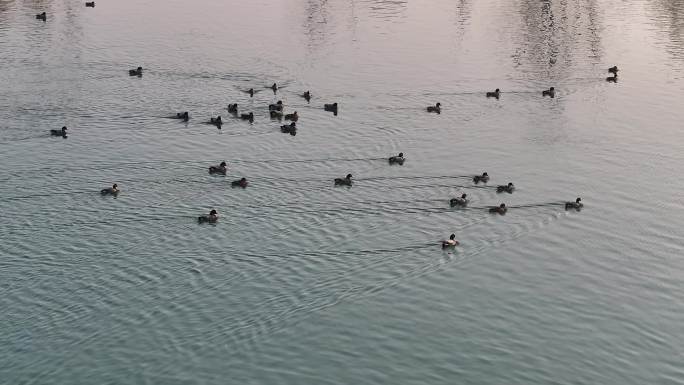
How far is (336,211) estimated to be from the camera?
62375 millimetres

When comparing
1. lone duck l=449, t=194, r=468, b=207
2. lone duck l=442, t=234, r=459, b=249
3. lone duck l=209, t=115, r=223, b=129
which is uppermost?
lone duck l=209, t=115, r=223, b=129

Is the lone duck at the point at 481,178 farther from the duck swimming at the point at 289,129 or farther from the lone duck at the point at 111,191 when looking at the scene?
the lone duck at the point at 111,191

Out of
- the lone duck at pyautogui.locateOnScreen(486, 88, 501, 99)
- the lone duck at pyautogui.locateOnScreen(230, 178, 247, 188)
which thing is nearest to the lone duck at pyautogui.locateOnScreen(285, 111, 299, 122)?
the lone duck at pyautogui.locateOnScreen(230, 178, 247, 188)

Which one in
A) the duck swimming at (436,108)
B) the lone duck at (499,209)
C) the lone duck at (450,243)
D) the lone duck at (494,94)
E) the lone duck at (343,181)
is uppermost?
the lone duck at (494,94)

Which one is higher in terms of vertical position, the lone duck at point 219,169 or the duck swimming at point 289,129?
the duck swimming at point 289,129

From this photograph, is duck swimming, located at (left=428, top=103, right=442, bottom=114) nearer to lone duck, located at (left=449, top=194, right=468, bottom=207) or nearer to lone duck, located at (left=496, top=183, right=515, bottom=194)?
lone duck, located at (left=496, top=183, right=515, bottom=194)

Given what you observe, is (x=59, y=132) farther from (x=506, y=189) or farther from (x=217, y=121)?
(x=506, y=189)

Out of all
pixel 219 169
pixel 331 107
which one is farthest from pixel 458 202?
pixel 331 107

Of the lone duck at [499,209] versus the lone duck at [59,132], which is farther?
the lone duck at [59,132]

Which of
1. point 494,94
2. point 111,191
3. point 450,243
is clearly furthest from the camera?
point 494,94

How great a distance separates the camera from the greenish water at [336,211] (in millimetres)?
47094

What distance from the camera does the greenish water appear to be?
47.1 m

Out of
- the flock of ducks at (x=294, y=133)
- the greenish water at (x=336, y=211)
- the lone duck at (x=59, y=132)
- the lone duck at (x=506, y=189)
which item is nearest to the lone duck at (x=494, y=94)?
the flock of ducks at (x=294, y=133)

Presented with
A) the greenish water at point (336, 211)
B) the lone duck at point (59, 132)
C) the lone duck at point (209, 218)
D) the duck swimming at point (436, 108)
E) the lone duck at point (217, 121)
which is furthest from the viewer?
the duck swimming at point (436, 108)
